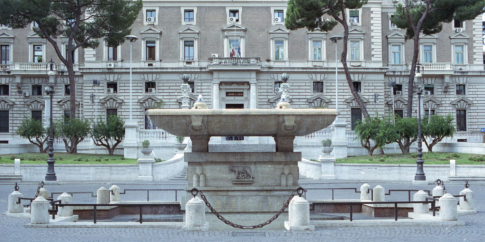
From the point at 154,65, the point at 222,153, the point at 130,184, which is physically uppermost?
the point at 154,65

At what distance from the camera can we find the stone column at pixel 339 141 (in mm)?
32844

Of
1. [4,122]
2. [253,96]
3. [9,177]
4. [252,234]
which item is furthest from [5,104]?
[252,234]

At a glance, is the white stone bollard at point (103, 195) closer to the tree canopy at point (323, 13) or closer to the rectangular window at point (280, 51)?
the tree canopy at point (323, 13)

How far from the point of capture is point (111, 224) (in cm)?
1121

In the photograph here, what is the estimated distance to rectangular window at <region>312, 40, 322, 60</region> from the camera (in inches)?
1791

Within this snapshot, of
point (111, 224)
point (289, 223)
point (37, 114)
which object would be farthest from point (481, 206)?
point (37, 114)

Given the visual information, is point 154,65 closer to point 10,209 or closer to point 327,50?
point 327,50

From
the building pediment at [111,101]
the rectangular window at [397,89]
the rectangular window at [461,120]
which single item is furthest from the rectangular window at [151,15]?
the rectangular window at [461,120]

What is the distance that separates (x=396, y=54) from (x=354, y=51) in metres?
4.21

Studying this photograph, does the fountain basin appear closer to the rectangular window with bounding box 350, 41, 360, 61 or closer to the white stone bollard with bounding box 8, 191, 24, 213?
the white stone bollard with bounding box 8, 191, 24, 213

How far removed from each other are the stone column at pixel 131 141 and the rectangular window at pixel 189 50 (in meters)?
13.0

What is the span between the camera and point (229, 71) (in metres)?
43.4

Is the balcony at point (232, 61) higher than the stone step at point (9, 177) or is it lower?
higher

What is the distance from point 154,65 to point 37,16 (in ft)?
34.3
